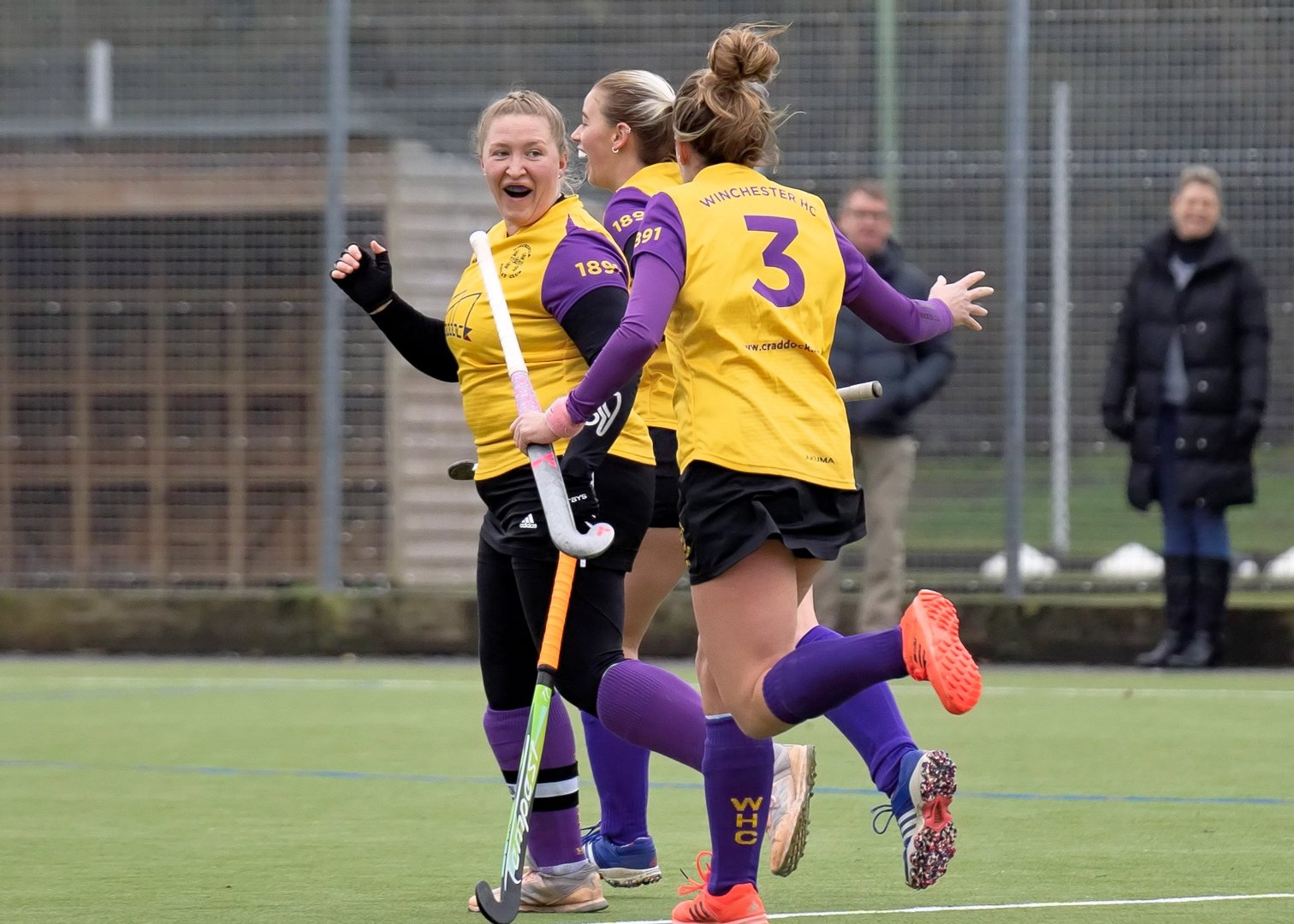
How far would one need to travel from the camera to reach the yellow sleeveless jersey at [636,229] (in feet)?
16.5

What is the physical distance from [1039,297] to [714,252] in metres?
6.69

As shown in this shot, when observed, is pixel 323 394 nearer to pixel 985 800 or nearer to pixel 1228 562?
pixel 1228 562

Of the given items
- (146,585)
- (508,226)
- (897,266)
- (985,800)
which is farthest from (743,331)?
(146,585)

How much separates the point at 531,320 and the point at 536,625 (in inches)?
25.0

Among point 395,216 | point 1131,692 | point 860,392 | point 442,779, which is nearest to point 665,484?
point 860,392

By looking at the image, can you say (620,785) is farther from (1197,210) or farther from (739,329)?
(1197,210)

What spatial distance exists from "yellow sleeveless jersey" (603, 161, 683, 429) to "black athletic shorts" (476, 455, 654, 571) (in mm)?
187

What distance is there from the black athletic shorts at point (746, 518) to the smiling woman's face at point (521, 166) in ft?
2.91

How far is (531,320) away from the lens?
476 centimetres

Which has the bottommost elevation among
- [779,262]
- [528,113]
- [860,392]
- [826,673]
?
[826,673]

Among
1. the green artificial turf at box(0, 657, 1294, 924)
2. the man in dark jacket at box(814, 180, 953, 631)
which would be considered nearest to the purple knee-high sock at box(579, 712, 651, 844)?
the green artificial turf at box(0, 657, 1294, 924)

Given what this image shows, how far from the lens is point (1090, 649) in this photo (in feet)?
35.0

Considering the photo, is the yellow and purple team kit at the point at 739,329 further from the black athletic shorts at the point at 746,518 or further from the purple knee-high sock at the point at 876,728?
the purple knee-high sock at the point at 876,728

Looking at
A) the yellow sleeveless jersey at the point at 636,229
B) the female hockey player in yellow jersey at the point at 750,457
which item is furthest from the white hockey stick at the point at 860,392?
the yellow sleeveless jersey at the point at 636,229
